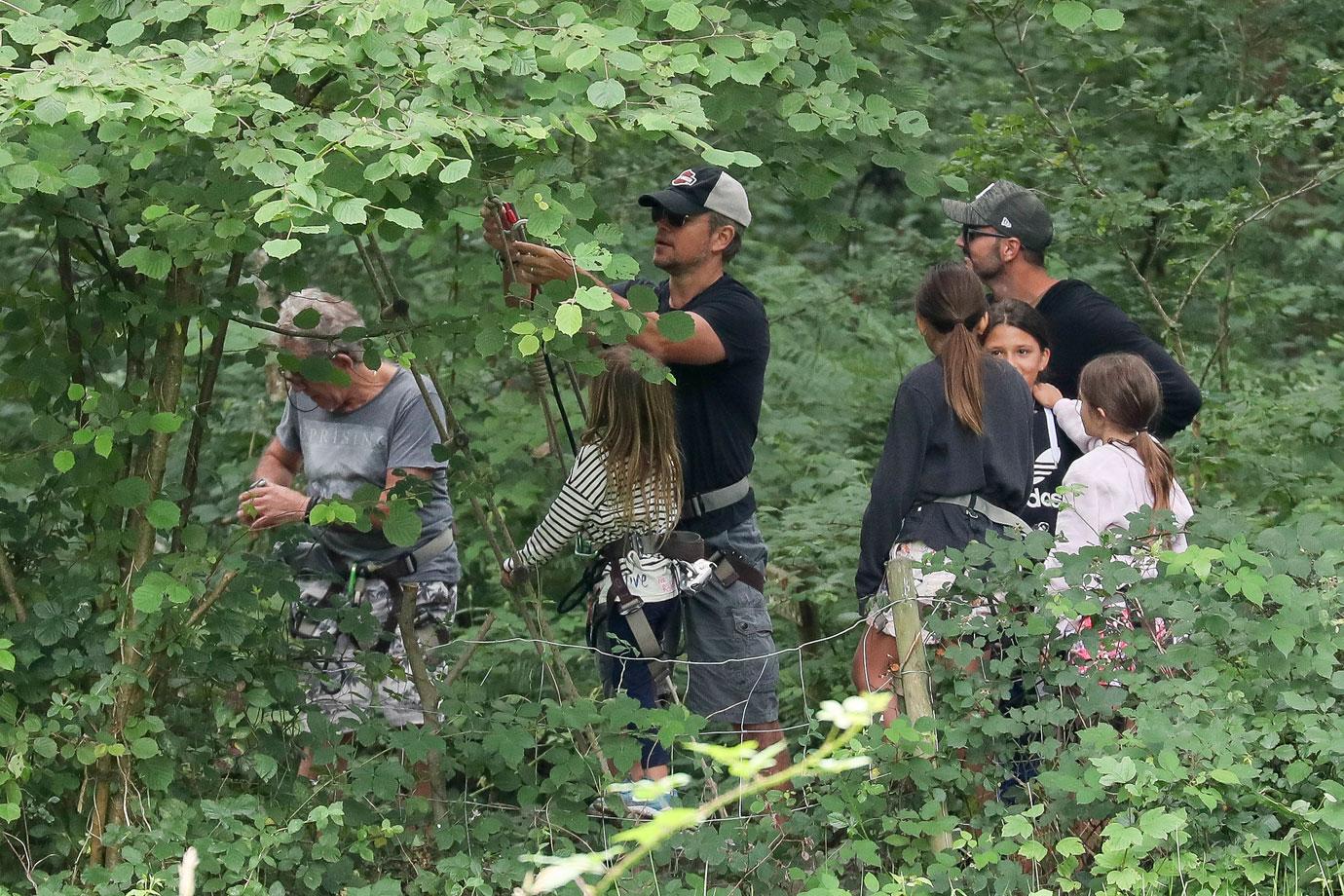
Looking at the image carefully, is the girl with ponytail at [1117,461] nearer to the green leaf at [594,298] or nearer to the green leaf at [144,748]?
the green leaf at [594,298]

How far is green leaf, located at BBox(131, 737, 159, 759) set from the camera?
4.31m

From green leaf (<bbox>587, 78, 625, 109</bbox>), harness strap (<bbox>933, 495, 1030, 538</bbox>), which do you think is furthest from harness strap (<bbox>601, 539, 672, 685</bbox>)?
green leaf (<bbox>587, 78, 625, 109</bbox>)

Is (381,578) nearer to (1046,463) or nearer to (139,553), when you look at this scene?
(139,553)

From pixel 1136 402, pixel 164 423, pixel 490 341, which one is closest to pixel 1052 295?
pixel 1136 402

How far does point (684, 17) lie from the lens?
3.62m

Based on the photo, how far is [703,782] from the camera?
454cm

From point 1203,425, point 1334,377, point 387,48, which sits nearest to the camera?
point 387,48

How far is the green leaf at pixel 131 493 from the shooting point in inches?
171

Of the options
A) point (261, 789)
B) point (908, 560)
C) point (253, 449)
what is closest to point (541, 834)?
point (261, 789)

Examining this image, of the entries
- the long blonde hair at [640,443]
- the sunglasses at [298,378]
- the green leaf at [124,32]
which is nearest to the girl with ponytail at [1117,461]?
the long blonde hair at [640,443]

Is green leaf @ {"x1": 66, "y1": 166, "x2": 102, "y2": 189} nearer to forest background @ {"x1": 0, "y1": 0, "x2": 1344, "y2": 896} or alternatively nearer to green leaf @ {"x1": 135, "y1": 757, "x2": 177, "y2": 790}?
forest background @ {"x1": 0, "y1": 0, "x2": 1344, "y2": 896}

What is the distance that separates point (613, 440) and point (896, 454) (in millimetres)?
829

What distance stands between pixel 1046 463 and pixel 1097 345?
1.48 ft

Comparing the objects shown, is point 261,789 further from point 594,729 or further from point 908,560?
point 908,560
